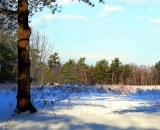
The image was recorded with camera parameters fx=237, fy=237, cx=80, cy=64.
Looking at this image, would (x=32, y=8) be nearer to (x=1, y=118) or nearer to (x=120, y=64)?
(x=1, y=118)

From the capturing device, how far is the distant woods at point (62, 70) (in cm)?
2106

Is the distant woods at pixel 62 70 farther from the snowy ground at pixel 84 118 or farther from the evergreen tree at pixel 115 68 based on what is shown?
the snowy ground at pixel 84 118

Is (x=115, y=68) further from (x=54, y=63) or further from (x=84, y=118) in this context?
(x=84, y=118)

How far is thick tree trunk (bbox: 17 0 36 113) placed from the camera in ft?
16.8

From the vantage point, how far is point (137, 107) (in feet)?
18.5

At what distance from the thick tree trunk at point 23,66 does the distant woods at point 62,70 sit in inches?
559

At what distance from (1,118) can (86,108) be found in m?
1.84

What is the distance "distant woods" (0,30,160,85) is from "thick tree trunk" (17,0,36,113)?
14.2m

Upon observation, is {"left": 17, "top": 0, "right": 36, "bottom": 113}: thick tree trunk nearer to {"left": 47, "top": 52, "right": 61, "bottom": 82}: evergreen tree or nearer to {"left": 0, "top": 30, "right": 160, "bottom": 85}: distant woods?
{"left": 0, "top": 30, "right": 160, "bottom": 85}: distant woods

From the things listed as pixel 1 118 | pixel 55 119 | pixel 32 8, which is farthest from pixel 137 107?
pixel 32 8

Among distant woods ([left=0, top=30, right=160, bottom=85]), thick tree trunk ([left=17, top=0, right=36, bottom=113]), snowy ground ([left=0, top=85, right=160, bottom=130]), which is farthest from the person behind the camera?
distant woods ([left=0, top=30, right=160, bottom=85])

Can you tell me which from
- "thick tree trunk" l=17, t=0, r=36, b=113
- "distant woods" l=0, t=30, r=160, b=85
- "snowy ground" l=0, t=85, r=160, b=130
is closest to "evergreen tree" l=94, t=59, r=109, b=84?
"distant woods" l=0, t=30, r=160, b=85

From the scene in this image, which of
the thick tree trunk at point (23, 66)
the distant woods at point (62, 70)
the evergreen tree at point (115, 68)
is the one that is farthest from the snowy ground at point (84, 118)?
the evergreen tree at point (115, 68)

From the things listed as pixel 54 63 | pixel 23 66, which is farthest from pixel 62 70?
pixel 23 66
